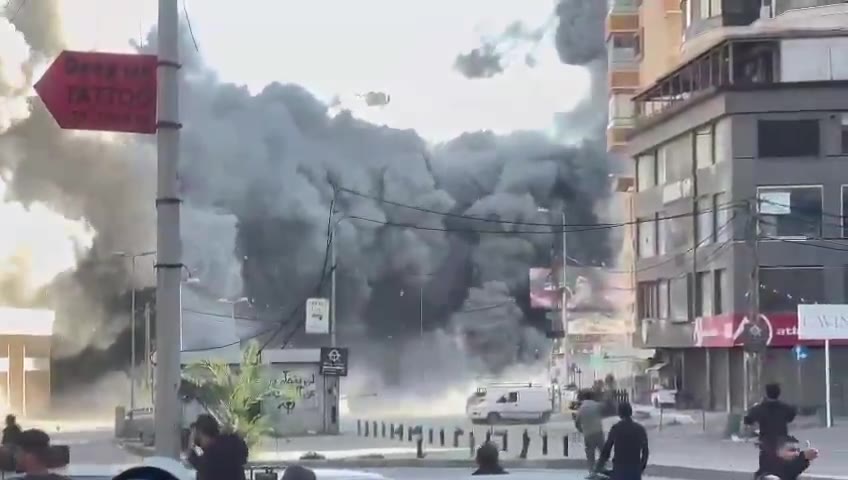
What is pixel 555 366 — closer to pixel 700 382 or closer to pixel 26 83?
pixel 700 382

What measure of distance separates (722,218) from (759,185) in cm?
208

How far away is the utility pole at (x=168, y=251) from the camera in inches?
281

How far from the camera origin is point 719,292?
4200 centimetres

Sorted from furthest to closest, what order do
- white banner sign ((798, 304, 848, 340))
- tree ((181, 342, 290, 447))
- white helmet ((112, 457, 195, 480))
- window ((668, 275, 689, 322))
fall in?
window ((668, 275, 689, 322)), white banner sign ((798, 304, 848, 340)), tree ((181, 342, 290, 447)), white helmet ((112, 457, 195, 480))

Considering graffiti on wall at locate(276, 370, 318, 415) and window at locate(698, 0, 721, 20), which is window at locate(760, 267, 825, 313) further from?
graffiti on wall at locate(276, 370, 318, 415)

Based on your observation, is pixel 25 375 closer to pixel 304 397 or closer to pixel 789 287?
pixel 304 397

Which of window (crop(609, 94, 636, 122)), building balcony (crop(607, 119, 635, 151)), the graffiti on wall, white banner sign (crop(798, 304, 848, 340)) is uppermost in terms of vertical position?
window (crop(609, 94, 636, 122))

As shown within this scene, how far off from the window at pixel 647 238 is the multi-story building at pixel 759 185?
2.49 metres

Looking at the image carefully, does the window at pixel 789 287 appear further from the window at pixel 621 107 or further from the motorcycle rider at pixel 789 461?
the motorcycle rider at pixel 789 461

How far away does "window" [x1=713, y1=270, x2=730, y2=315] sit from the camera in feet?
136

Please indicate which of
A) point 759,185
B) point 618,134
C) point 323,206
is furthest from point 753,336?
point 323,206

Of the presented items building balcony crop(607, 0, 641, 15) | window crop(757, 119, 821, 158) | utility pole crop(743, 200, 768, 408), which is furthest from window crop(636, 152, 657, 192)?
utility pole crop(743, 200, 768, 408)

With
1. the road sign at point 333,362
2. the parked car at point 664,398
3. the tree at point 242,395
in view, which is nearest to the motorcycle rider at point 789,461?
the tree at point 242,395

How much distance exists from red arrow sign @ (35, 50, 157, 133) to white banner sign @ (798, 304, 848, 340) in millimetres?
28852
